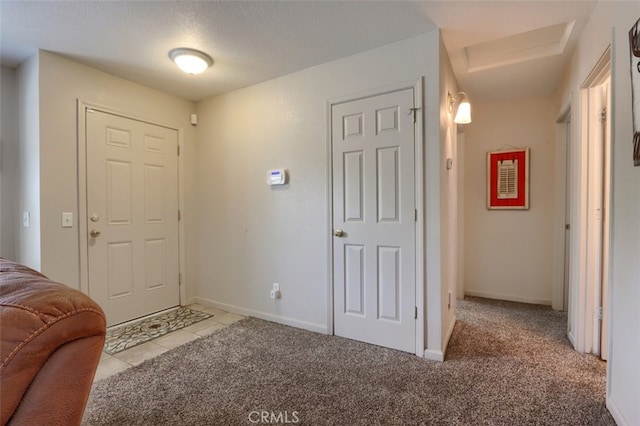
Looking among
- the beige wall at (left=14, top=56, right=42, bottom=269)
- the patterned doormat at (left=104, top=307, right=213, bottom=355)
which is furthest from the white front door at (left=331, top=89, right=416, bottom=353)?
the beige wall at (left=14, top=56, right=42, bottom=269)

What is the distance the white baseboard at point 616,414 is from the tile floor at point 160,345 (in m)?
2.77

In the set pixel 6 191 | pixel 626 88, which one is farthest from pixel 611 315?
pixel 6 191

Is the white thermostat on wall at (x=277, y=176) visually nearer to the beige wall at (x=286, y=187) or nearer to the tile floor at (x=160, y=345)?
Answer: the beige wall at (x=286, y=187)

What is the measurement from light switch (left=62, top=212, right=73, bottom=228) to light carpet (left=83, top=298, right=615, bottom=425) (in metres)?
1.40

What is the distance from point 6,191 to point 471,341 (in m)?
4.21

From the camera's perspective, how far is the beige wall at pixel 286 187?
2.27 m

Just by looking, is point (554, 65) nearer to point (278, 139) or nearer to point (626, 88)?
point (626, 88)

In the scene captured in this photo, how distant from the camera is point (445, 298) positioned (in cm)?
240

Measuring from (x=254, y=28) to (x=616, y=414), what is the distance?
313 cm

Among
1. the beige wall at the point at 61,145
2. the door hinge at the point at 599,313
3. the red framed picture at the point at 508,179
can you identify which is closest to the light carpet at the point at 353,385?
the door hinge at the point at 599,313

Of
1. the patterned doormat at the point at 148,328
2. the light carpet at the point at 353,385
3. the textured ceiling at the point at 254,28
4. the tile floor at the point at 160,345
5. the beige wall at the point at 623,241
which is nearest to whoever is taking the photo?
the beige wall at the point at 623,241

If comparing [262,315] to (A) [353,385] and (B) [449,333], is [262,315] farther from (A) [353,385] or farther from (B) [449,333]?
(B) [449,333]

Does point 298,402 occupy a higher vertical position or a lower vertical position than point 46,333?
lower

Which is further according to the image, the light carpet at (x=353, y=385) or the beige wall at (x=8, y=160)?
the beige wall at (x=8, y=160)
